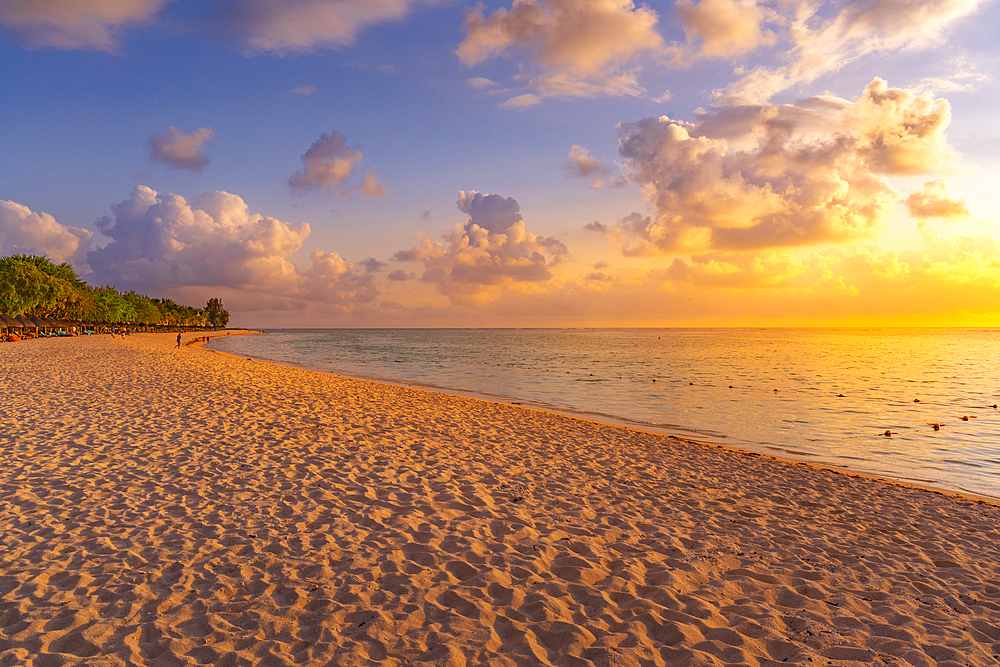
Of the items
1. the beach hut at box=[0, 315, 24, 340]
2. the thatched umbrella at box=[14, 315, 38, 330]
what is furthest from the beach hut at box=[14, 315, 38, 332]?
the beach hut at box=[0, 315, 24, 340]

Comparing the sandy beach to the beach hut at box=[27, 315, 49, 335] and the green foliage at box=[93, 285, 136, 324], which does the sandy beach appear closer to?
the beach hut at box=[27, 315, 49, 335]

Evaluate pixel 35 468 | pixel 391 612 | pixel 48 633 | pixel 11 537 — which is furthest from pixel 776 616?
pixel 35 468

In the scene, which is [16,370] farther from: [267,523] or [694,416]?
[694,416]

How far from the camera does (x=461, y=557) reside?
6.49 meters

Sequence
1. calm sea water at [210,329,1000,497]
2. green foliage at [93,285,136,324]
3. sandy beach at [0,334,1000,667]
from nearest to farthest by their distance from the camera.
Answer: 1. sandy beach at [0,334,1000,667]
2. calm sea water at [210,329,1000,497]
3. green foliage at [93,285,136,324]

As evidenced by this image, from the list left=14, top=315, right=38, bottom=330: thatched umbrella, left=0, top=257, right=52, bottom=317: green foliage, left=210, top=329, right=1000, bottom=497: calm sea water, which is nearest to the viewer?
left=210, top=329, right=1000, bottom=497: calm sea water

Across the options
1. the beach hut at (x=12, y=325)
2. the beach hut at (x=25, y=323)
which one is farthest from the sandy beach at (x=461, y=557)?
the beach hut at (x=25, y=323)

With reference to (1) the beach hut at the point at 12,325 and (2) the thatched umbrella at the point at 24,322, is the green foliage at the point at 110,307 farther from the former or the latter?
(1) the beach hut at the point at 12,325

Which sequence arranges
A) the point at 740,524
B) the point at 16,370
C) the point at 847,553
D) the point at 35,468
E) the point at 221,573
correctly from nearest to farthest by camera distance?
the point at 221,573, the point at 847,553, the point at 740,524, the point at 35,468, the point at 16,370

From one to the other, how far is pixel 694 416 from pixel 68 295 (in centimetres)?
12312

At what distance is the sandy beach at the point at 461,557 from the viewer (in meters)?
4.72

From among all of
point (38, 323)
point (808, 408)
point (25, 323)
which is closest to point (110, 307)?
point (38, 323)

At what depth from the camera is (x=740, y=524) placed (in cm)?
811

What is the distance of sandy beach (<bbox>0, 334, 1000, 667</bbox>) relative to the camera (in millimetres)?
4723
